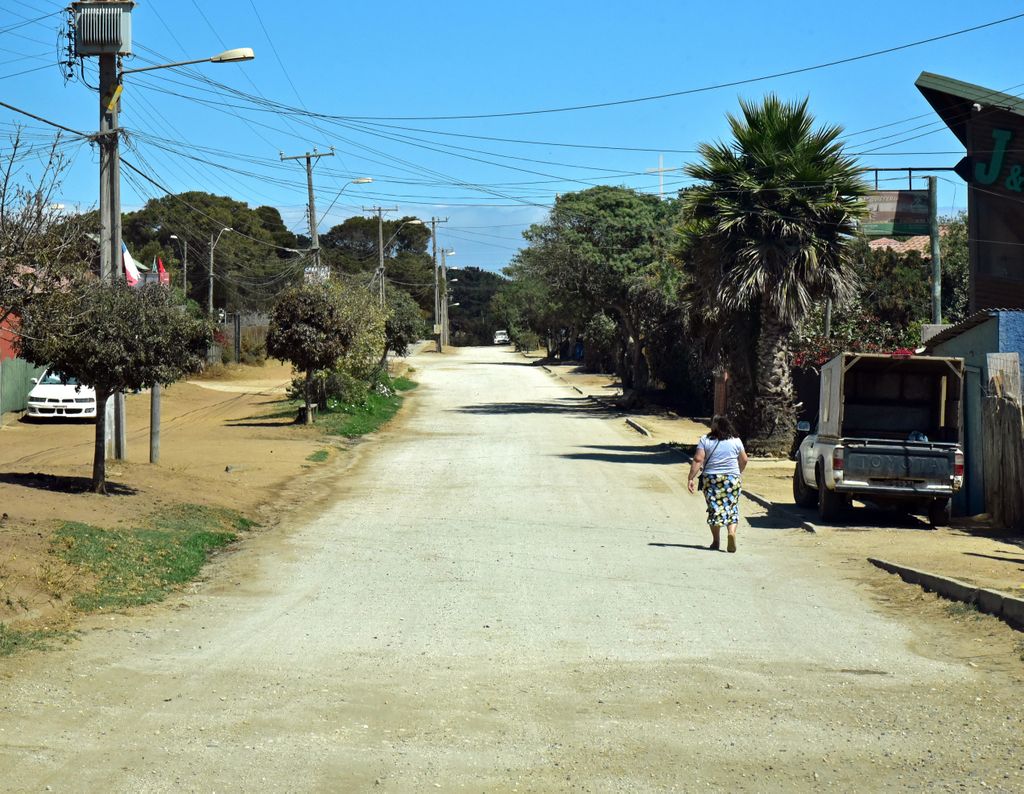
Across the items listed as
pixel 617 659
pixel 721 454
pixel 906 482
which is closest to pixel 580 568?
pixel 721 454

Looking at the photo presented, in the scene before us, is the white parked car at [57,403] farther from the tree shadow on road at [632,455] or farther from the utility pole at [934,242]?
the utility pole at [934,242]

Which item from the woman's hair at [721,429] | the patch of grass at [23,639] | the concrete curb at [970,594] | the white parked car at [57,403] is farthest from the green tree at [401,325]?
the patch of grass at [23,639]

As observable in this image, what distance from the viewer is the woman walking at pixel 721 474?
46.8ft

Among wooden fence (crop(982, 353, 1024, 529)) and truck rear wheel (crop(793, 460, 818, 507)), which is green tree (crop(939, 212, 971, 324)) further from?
wooden fence (crop(982, 353, 1024, 529))

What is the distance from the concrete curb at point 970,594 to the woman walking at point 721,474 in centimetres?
198

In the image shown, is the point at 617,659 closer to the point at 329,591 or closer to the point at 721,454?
the point at 329,591

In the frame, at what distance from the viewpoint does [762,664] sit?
8.43m

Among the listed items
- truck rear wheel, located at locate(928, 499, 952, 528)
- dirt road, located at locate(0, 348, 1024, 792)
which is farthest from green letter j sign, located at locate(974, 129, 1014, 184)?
dirt road, located at locate(0, 348, 1024, 792)

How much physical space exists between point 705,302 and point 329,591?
58.8 ft

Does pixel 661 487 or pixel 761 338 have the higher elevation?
pixel 761 338

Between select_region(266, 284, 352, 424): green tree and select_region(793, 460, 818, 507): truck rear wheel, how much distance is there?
15958 mm

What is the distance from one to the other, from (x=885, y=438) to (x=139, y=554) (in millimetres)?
11892

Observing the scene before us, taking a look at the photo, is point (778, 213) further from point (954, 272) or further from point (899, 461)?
point (954, 272)

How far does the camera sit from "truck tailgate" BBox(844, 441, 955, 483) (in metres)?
16.1
